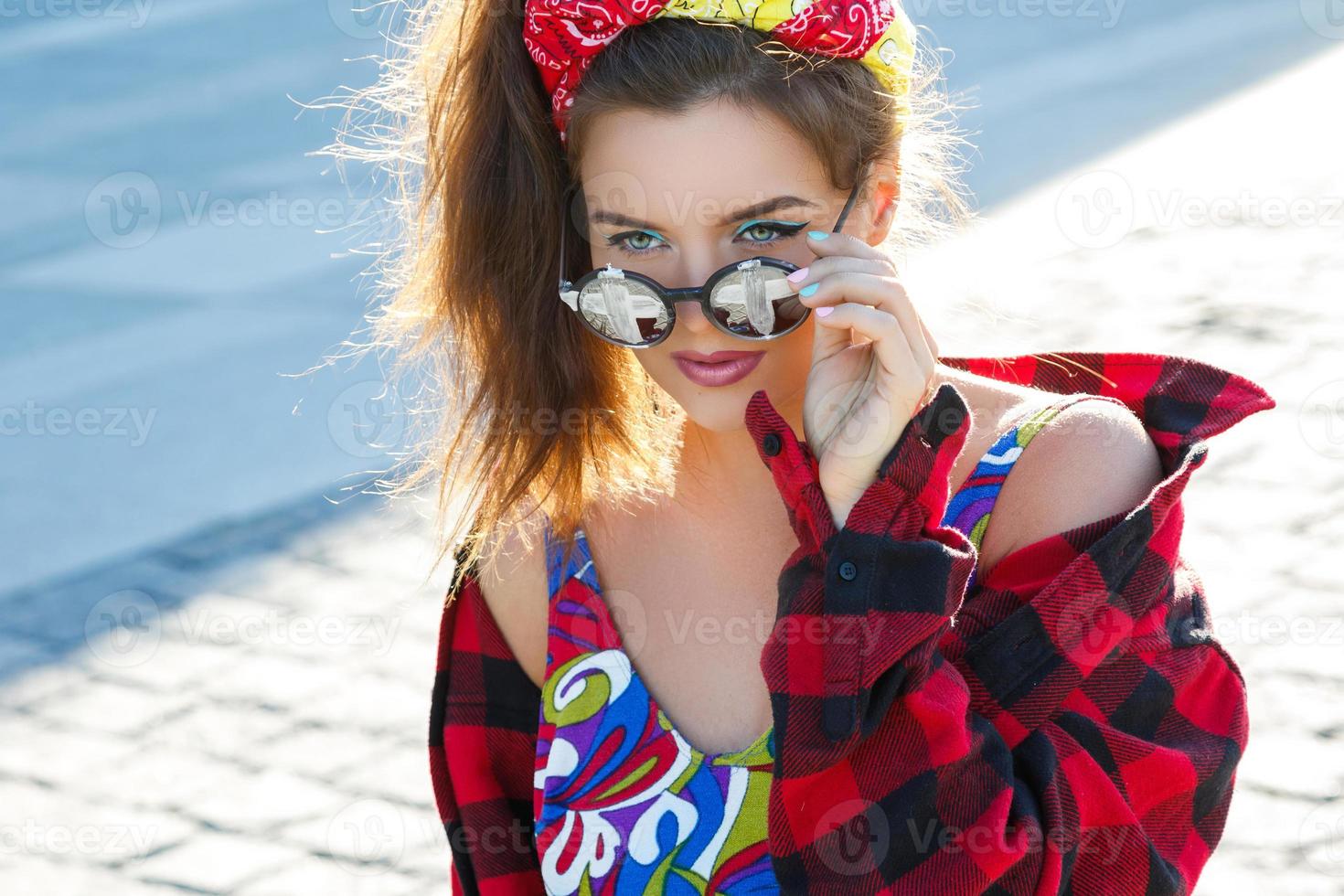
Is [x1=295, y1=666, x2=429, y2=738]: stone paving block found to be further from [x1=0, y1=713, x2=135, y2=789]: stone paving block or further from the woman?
the woman

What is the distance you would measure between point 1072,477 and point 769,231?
53 cm

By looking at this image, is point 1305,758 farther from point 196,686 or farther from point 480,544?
point 196,686

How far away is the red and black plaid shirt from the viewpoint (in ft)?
6.14

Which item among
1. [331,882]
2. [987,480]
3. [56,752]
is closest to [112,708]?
[56,752]

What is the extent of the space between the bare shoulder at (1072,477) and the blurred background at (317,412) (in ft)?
1.83

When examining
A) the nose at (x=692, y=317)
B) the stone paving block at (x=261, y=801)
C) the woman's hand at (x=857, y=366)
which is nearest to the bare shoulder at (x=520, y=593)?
the nose at (x=692, y=317)

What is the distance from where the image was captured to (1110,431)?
6.86 ft

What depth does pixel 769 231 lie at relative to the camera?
210 cm

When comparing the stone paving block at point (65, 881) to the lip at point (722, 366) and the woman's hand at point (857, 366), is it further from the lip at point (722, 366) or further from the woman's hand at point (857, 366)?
the woman's hand at point (857, 366)

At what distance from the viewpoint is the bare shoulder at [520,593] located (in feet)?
7.93

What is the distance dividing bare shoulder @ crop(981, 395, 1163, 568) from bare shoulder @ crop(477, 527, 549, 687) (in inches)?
28.5

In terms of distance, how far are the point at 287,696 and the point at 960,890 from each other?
2956 millimetres

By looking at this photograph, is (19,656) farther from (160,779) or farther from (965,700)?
(965,700)

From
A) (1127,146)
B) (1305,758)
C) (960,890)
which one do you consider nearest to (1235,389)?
(960,890)
